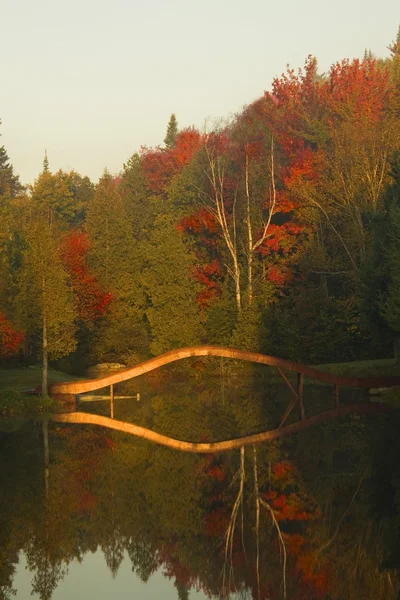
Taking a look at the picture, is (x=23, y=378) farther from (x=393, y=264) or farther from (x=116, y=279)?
(x=116, y=279)

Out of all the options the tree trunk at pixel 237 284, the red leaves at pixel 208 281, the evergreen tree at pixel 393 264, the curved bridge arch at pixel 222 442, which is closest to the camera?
the curved bridge arch at pixel 222 442

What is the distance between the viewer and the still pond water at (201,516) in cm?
1463

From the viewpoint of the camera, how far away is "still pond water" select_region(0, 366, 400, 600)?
48.0ft

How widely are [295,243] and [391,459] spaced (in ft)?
127

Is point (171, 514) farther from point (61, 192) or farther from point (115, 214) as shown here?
point (61, 192)

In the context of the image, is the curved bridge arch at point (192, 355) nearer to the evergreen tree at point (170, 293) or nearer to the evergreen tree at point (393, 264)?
the evergreen tree at point (393, 264)

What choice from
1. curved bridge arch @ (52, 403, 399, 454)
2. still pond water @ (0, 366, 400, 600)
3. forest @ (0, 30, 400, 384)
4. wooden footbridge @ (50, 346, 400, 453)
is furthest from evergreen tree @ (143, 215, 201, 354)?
still pond water @ (0, 366, 400, 600)

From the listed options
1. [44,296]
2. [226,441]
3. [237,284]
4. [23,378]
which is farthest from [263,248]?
[226,441]

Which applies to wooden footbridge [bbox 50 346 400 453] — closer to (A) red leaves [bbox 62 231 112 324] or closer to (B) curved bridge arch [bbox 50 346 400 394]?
(B) curved bridge arch [bbox 50 346 400 394]

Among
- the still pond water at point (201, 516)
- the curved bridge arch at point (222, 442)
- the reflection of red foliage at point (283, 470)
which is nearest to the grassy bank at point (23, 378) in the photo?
the curved bridge arch at point (222, 442)

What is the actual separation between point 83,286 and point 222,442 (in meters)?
32.5

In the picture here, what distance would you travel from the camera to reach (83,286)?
60.0 meters

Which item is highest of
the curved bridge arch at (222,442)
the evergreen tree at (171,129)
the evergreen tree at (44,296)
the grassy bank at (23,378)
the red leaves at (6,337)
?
the evergreen tree at (171,129)

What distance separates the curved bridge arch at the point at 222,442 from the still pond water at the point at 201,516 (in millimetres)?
745
